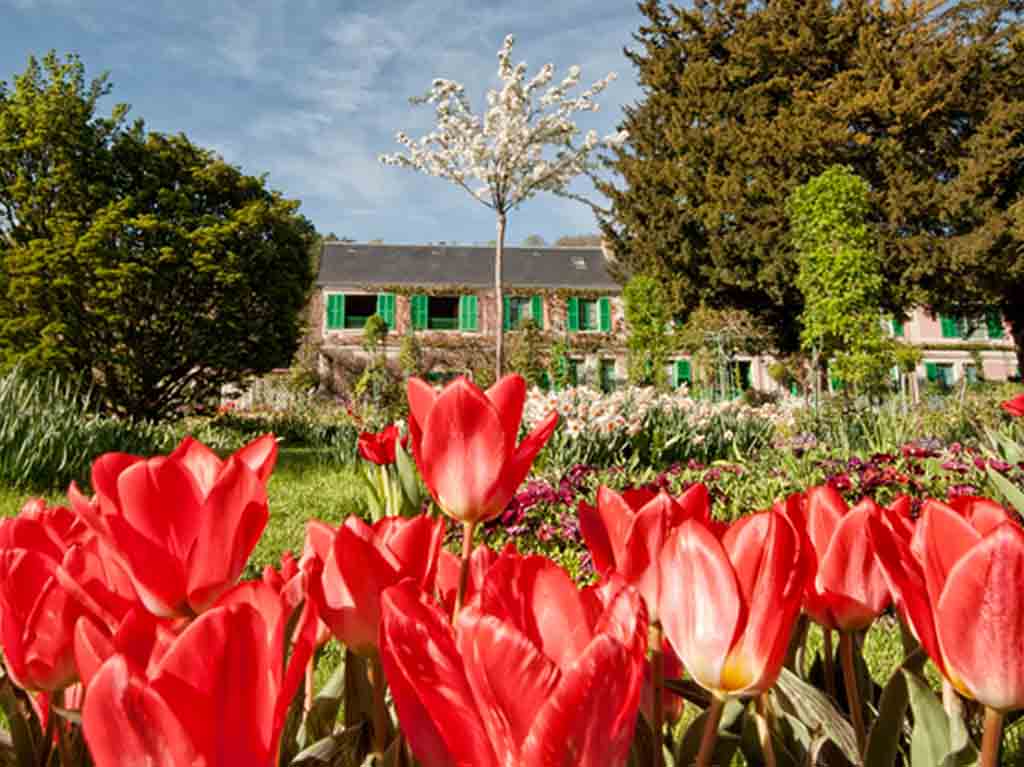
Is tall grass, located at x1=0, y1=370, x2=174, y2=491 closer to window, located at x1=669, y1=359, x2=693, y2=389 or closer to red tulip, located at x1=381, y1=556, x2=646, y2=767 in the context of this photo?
red tulip, located at x1=381, y1=556, x2=646, y2=767

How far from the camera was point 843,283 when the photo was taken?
39.2 ft

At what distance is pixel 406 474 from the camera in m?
3.42

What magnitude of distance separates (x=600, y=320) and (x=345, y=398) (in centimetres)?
1019

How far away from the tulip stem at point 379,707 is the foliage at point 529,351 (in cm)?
1899

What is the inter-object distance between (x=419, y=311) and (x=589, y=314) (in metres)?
6.65

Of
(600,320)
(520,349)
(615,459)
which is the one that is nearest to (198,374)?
(615,459)

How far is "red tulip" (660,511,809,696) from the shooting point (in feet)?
1.37

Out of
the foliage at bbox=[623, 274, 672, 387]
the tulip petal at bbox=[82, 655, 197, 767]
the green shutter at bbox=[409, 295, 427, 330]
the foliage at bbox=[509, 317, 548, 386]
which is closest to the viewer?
the tulip petal at bbox=[82, 655, 197, 767]

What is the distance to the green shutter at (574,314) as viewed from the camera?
27.4m

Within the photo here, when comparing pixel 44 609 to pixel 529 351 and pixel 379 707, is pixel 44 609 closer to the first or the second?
pixel 379 707

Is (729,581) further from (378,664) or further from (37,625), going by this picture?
(37,625)

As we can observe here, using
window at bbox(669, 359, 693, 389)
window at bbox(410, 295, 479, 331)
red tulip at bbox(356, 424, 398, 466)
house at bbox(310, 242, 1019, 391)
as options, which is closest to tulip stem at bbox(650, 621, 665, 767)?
red tulip at bbox(356, 424, 398, 466)

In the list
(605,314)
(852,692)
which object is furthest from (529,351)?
(852,692)

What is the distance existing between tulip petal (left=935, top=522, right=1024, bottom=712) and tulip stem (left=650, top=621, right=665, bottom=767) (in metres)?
0.18
